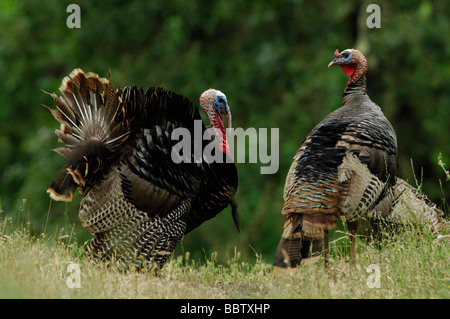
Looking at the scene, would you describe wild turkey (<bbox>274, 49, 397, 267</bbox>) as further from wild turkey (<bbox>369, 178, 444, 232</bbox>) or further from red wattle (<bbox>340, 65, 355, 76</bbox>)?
red wattle (<bbox>340, 65, 355, 76</bbox>)

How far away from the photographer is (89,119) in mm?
5789

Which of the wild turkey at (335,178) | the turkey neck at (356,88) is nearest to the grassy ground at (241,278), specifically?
the wild turkey at (335,178)

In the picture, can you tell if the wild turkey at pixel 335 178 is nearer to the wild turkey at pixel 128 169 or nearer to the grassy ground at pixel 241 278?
the grassy ground at pixel 241 278

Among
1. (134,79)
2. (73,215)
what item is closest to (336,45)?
(134,79)

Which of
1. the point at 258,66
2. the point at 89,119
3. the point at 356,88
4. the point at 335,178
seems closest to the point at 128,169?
the point at 89,119

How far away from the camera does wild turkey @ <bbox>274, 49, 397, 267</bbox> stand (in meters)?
5.31

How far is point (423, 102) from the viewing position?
36.6 ft

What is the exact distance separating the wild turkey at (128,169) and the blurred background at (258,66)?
435 centimetres

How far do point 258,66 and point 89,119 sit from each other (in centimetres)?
638

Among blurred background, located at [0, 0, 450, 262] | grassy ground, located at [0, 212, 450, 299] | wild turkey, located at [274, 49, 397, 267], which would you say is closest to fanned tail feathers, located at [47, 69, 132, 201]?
grassy ground, located at [0, 212, 450, 299]

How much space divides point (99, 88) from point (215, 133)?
120 cm

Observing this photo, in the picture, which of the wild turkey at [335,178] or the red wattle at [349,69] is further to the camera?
the red wattle at [349,69]

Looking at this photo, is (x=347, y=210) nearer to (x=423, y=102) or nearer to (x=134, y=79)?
(x=423, y=102)

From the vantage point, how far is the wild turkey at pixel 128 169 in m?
5.63
